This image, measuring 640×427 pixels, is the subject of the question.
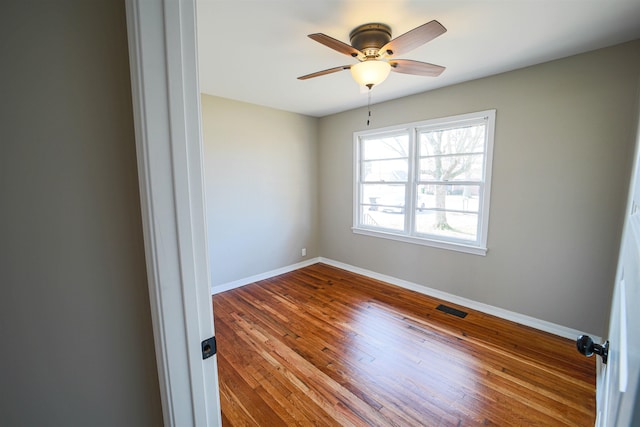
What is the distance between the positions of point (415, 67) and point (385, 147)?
1838 mm

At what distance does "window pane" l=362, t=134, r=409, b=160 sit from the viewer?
3586 mm

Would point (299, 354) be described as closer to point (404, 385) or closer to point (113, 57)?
point (404, 385)

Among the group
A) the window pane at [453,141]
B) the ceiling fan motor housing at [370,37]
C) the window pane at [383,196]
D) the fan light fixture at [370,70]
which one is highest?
the ceiling fan motor housing at [370,37]

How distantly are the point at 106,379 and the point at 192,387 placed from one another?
0.79 ft

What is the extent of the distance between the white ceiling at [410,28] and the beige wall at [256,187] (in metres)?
0.79

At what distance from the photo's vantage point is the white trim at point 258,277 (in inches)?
141

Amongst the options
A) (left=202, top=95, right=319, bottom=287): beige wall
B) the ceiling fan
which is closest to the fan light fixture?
the ceiling fan

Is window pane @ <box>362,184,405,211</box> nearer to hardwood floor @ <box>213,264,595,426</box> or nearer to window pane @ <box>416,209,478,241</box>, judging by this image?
window pane @ <box>416,209,478,241</box>

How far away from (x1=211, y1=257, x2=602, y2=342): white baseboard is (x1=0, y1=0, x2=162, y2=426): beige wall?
2857mm

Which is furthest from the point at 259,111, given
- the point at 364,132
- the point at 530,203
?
the point at 530,203

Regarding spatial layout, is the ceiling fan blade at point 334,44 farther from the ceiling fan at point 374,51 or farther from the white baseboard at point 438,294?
the white baseboard at point 438,294

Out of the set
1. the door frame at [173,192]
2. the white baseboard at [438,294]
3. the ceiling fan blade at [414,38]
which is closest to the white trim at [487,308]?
the white baseboard at [438,294]

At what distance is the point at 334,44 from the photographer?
1659 millimetres

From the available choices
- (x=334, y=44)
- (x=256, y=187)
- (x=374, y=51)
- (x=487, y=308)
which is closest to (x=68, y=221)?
(x=334, y=44)
